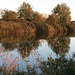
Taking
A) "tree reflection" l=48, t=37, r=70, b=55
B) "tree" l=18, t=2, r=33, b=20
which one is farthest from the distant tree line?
"tree reflection" l=48, t=37, r=70, b=55

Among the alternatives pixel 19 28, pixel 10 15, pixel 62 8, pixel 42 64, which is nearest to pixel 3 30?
pixel 19 28

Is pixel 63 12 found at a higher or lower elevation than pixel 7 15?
higher

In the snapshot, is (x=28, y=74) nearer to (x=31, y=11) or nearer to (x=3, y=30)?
(x=3, y=30)

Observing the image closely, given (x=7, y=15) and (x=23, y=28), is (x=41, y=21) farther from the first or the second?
(x=23, y=28)

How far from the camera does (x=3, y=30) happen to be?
880 inches

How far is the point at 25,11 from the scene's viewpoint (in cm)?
4638

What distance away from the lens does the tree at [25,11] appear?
45.7 meters

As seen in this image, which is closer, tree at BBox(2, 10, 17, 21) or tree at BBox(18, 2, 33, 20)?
tree at BBox(2, 10, 17, 21)

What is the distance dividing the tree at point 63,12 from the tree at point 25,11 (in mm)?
11885

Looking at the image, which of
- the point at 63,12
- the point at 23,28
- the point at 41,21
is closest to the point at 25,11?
the point at 41,21

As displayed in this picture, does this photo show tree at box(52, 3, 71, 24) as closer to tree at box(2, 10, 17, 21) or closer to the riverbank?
the riverbank

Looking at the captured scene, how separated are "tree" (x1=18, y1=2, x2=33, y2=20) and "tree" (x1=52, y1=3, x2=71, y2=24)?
1189 centimetres

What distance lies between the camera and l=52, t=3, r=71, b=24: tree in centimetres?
5141

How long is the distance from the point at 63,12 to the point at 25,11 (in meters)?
15.2
